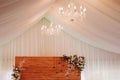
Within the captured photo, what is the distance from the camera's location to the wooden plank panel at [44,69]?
8.17 meters

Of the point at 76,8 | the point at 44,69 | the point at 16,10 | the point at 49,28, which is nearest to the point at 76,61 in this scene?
the point at 44,69

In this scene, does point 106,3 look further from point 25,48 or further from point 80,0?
point 25,48

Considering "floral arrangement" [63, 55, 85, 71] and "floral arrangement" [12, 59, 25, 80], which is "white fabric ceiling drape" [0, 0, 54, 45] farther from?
"floral arrangement" [63, 55, 85, 71]

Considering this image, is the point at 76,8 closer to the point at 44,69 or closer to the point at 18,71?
the point at 44,69

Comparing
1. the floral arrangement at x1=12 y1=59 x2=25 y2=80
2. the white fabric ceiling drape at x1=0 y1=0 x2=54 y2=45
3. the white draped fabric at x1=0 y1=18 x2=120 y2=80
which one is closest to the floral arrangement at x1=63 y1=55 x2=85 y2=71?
the white draped fabric at x1=0 y1=18 x2=120 y2=80

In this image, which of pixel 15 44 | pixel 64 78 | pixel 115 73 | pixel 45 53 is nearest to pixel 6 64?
pixel 15 44

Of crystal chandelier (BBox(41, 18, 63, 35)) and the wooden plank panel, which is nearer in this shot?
the wooden plank panel

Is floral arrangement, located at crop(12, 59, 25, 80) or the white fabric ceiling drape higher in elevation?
the white fabric ceiling drape

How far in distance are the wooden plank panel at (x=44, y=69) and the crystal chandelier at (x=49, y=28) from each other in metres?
1.31

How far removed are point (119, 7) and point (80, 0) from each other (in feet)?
3.98

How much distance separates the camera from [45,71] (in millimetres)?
8234

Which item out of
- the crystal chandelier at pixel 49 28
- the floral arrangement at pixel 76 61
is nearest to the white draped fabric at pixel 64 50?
the crystal chandelier at pixel 49 28

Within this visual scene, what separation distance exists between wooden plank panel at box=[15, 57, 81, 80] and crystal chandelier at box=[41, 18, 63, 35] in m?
1.31

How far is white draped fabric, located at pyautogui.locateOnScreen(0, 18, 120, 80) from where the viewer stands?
949cm
